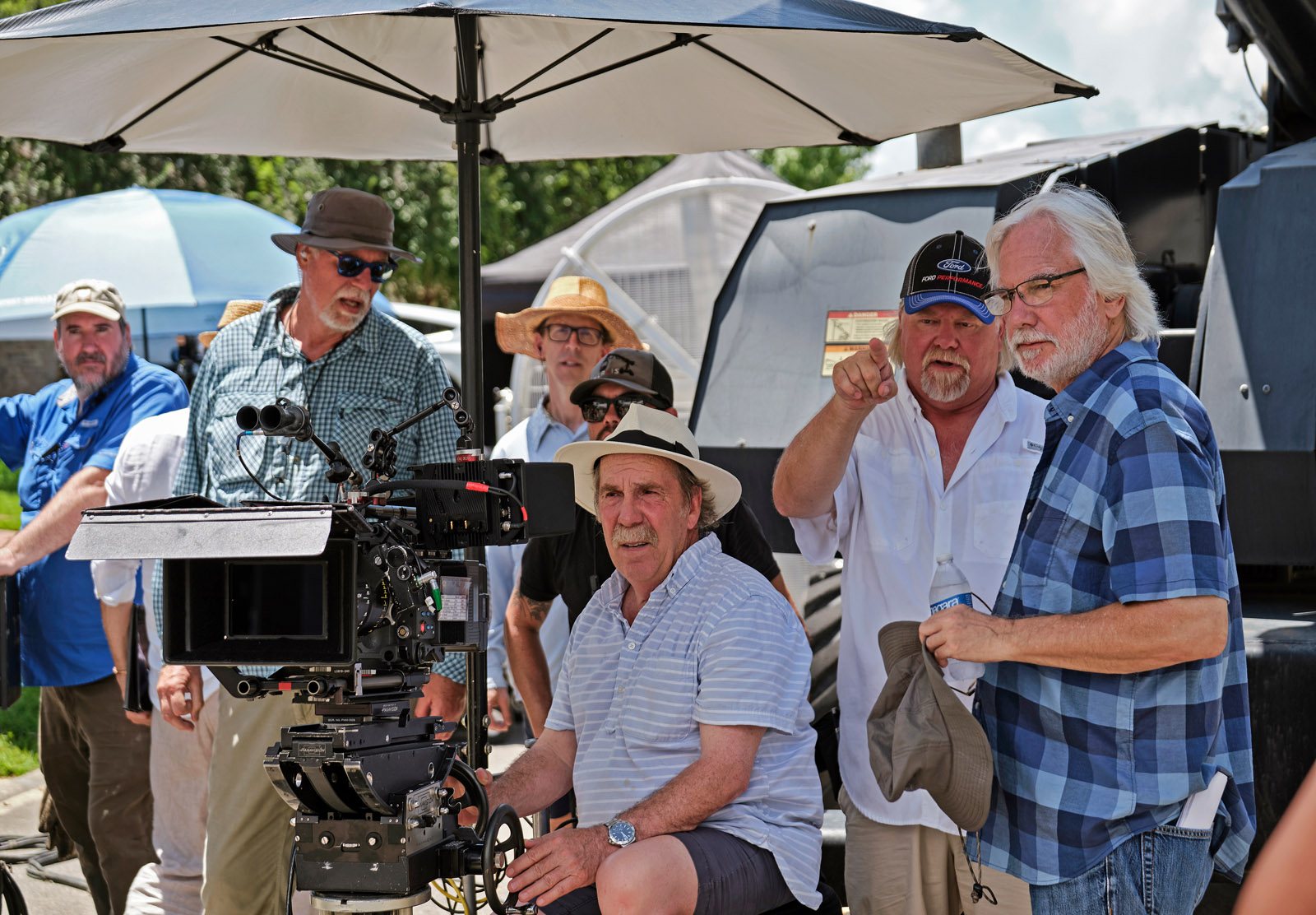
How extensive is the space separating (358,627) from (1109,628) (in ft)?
4.24

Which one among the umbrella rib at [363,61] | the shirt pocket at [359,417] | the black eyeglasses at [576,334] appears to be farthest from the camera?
the black eyeglasses at [576,334]

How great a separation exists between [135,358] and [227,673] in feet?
9.11

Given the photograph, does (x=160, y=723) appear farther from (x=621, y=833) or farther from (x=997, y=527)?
(x=997, y=527)

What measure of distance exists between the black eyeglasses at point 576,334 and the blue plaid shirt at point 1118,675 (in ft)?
8.74

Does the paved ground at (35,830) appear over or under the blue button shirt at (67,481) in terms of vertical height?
under

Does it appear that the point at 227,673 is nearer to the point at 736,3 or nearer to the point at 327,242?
the point at 327,242

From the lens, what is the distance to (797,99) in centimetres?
378

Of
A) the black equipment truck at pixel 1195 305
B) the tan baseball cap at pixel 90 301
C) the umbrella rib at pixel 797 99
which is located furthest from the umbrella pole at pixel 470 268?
the tan baseball cap at pixel 90 301

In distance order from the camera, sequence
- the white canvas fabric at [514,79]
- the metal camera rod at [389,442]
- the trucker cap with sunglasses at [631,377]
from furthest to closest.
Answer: the trucker cap with sunglasses at [631,377], the white canvas fabric at [514,79], the metal camera rod at [389,442]

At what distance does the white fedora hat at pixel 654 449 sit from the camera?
10.2ft

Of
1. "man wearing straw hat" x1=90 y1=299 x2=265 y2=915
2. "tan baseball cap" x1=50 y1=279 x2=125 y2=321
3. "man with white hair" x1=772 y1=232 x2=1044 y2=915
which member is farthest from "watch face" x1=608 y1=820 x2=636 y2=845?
"tan baseball cap" x1=50 y1=279 x2=125 y2=321

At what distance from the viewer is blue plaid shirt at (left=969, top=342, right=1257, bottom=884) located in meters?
2.16

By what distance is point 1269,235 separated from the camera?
354 centimetres

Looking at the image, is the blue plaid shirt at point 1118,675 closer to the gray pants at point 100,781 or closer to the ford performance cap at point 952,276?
the ford performance cap at point 952,276
